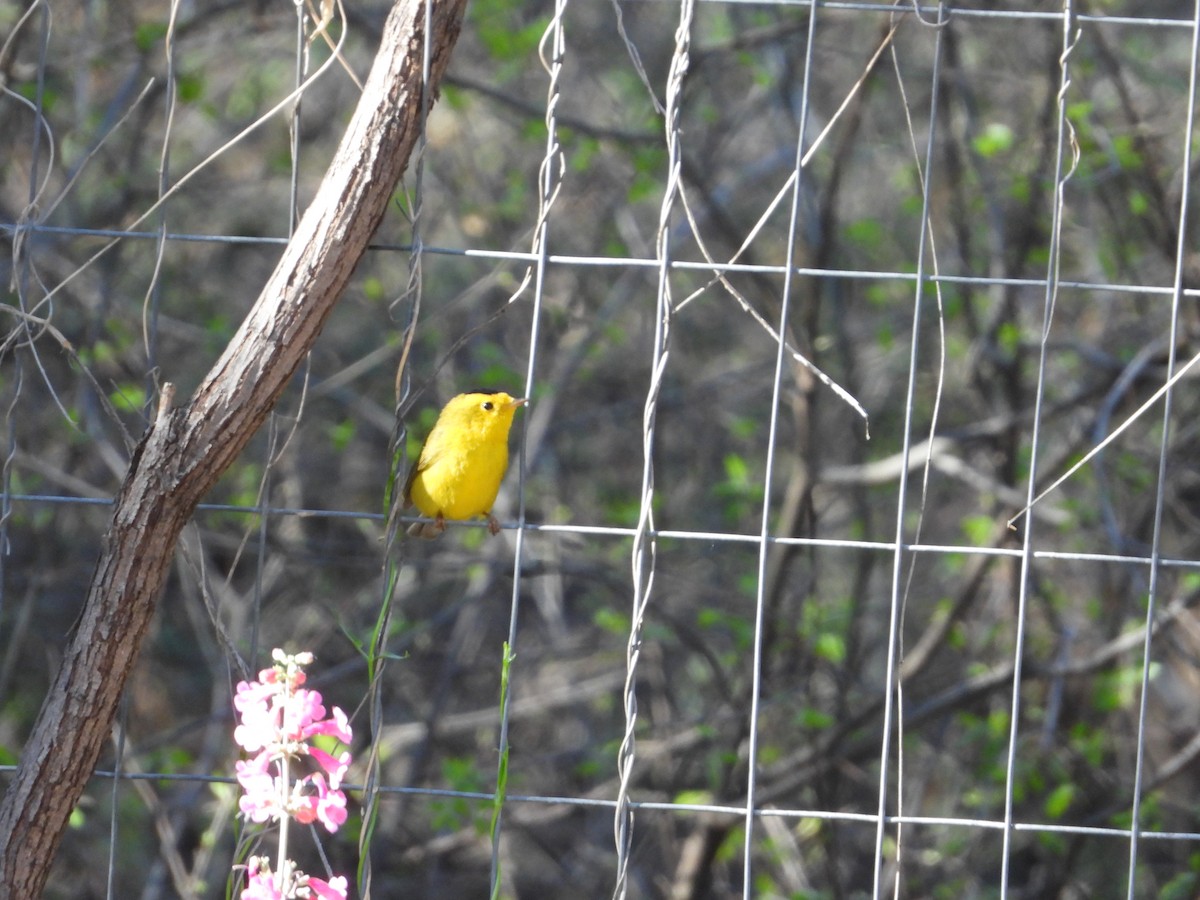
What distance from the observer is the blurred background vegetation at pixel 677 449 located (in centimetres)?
566

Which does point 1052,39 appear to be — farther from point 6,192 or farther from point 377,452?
point 6,192

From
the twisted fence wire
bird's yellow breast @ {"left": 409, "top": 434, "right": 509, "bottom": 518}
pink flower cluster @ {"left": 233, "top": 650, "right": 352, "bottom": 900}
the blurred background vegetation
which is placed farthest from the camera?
the blurred background vegetation

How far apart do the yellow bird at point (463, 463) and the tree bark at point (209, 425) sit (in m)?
0.75

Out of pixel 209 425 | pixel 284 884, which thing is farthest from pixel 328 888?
pixel 209 425

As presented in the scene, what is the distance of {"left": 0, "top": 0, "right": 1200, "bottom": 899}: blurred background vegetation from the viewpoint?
5660 millimetres

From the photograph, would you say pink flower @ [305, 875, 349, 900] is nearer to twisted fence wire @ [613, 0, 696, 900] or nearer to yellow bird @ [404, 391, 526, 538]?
twisted fence wire @ [613, 0, 696, 900]

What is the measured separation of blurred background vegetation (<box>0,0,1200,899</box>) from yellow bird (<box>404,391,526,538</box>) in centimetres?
162

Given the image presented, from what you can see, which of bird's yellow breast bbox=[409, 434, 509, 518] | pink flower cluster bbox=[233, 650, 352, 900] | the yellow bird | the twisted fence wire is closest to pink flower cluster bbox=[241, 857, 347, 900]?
pink flower cluster bbox=[233, 650, 352, 900]

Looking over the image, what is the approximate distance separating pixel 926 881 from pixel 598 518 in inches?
93.7

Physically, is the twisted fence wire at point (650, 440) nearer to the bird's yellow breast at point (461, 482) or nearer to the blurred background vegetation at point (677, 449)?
the bird's yellow breast at point (461, 482)

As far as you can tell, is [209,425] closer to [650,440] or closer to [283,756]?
[283,756]

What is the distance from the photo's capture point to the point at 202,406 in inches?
105

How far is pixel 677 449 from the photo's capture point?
25.3ft

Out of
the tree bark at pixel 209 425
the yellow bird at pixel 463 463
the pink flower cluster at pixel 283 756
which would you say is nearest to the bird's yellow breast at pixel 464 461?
the yellow bird at pixel 463 463
